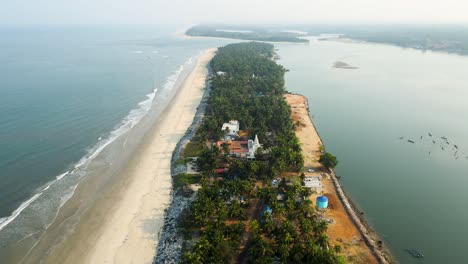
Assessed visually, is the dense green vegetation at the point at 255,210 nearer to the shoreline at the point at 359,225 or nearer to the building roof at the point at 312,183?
the building roof at the point at 312,183

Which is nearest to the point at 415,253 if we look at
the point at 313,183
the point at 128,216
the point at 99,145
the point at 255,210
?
the point at 313,183

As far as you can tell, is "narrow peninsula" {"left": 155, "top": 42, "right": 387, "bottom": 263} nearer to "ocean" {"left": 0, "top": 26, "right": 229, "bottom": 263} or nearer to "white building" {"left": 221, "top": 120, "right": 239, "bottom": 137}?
"white building" {"left": 221, "top": 120, "right": 239, "bottom": 137}

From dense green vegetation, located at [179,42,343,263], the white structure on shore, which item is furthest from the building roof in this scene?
the white structure on shore

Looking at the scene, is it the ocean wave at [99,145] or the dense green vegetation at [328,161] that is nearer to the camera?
the ocean wave at [99,145]

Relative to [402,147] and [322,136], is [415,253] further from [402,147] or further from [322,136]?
[322,136]

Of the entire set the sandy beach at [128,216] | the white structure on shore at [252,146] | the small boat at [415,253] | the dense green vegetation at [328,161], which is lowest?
the small boat at [415,253]

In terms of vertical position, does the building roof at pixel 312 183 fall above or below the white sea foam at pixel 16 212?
above

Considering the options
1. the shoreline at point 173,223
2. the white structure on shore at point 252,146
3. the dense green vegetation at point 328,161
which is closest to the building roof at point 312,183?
the dense green vegetation at point 328,161
